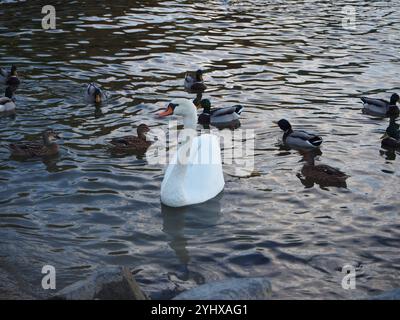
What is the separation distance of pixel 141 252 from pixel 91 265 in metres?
0.75

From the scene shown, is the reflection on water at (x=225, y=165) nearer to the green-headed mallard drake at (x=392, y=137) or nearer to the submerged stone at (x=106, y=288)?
the green-headed mallard drake at (x=392, y=137)

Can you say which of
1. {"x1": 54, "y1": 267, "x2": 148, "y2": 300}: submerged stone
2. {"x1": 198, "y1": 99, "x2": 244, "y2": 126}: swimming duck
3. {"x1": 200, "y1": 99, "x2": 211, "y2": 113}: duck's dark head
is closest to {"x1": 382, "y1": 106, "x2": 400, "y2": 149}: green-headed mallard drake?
{"x1": 198, "y1": 99, "x2": 244, "y2": 126}: swimming duck

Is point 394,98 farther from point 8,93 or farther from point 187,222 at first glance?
point 8,93

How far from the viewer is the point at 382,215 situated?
35.5 ft

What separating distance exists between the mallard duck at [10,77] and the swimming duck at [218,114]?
14.3 ft

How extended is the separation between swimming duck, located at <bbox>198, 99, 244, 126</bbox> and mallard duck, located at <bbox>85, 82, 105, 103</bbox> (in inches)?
85.4

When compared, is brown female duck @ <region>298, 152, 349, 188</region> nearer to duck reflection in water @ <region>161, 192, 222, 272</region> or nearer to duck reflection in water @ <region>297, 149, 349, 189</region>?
duck reflection in water @ <region>297, 149, 349, 189</region>

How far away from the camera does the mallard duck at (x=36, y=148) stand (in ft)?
41.7

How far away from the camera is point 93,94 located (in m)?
15.4

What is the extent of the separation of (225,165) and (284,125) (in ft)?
6.21

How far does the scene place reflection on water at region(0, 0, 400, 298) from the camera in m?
9.44

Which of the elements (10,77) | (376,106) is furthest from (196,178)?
(10,77)
